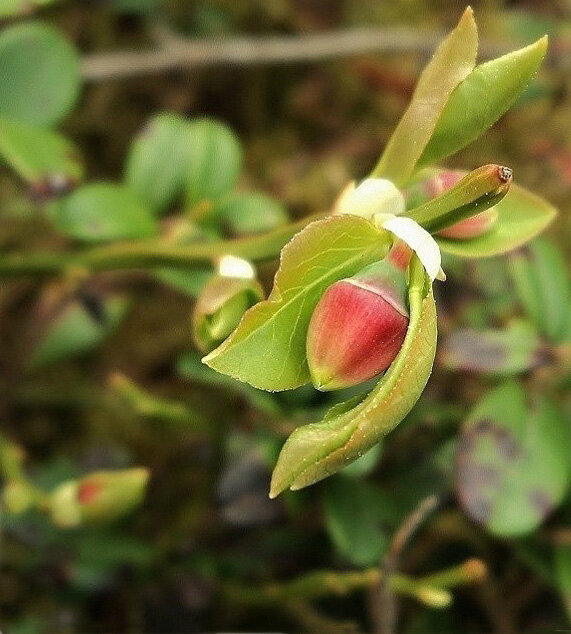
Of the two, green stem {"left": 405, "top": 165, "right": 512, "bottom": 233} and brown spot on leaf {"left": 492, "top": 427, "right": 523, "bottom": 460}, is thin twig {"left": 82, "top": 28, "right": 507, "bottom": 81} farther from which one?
green stem {"left": 405, "top": 165, "right": 512, "bottom": 233}

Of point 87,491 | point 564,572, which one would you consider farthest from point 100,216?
point 564,572

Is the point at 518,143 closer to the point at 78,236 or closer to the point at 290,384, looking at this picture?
the point at 78,236

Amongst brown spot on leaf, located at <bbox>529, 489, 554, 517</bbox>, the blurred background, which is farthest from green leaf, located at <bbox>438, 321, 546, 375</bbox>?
brown spot on leaf, located at <bbox>529, 489, 554, 517</bbox>

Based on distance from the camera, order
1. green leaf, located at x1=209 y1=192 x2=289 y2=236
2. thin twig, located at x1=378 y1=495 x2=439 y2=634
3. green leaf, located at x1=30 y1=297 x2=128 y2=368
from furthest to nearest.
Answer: green leaf, located at x1=30 y1=297 x2=128 y2=368 → green leaf, located at x1=209 y1=192 x2=289 y2=236 → thin twig, located at x1=378 y1=495 x2=439 y2=634

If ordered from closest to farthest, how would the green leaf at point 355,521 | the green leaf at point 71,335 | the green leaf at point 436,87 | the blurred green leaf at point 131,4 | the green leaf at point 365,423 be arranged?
the green leaf at point 365,423 < the green leaf at point 436,87 < the green leaf at point 355,521 < the green leaf at point 71,335 < the blurred green leaf at point 131,4

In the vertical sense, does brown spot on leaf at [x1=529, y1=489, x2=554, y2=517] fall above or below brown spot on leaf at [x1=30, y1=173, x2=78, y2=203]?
below

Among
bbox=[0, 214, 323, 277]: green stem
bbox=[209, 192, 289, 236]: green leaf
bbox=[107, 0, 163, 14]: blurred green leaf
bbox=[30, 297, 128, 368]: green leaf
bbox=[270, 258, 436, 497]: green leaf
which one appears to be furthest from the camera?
bbox=[107, 0, 163, 14]: blurred green leaf

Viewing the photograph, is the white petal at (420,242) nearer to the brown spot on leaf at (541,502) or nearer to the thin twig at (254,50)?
the brown spot on leaf at (541,502)

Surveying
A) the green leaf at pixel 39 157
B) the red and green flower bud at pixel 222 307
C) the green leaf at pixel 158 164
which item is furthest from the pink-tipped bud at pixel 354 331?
the green leaf at pixel 158 164
